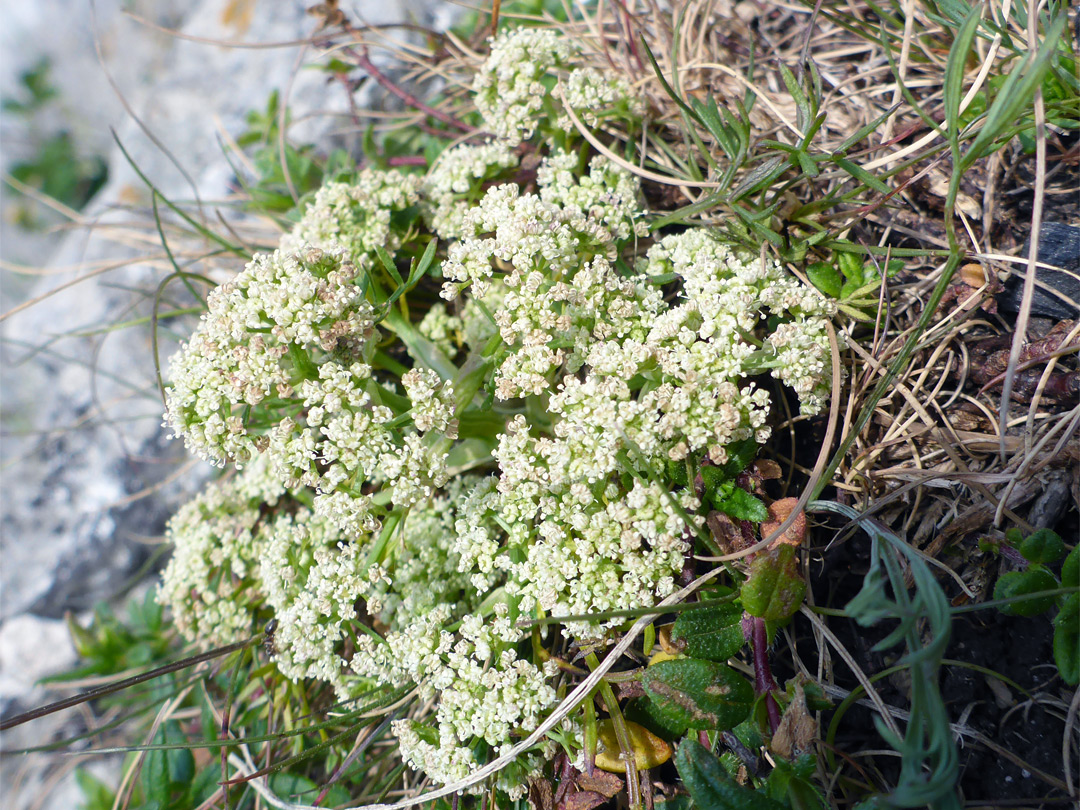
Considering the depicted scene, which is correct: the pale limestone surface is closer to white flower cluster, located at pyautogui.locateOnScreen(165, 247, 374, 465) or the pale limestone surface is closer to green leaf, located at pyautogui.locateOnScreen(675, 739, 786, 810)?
white flower cluster, located at pyautogui.locateOnScreen(165, 247, 374, 465)

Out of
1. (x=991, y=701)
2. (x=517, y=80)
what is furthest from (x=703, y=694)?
(x=517, y=80)

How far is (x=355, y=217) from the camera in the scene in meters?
2.35

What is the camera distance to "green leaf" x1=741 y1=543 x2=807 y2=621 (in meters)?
1.71

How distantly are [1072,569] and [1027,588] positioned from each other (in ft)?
0.34

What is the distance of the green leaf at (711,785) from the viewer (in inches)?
62.4

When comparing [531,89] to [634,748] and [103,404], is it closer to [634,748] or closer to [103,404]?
[634,748]

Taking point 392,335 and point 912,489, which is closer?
point 912,489

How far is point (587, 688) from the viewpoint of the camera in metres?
1.87

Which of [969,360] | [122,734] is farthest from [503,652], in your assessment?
[122,734]

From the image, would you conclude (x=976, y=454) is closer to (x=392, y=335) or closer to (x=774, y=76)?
(x=774, y=76)

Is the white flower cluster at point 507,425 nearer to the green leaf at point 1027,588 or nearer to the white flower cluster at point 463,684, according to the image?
the white flower cluster at point 463,684

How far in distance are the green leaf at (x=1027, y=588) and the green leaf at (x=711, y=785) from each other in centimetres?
75

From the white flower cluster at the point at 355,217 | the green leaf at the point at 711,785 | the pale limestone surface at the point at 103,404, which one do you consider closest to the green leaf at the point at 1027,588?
the green leaf at the point at 711,785

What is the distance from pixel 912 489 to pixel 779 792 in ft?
3.13
